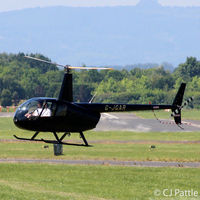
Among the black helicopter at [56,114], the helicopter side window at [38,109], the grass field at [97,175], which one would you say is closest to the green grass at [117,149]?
the grass field at [97,175]

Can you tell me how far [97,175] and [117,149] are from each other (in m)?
19.7

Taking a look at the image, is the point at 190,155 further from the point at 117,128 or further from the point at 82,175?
the point at 117,128

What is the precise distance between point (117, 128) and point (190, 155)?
1655 inches

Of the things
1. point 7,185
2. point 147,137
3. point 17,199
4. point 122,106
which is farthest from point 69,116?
point 147,137

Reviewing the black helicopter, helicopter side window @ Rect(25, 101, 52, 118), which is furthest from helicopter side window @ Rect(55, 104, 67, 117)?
helicopter side window @ Rect(25, 101, 52, 118)

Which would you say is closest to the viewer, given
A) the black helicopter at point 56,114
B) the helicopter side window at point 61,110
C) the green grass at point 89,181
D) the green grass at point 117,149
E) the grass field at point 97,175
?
the black helicopter at point 56,114

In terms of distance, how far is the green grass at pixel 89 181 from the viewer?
147 feet

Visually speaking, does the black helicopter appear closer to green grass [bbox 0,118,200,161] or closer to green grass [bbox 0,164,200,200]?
green grass [bbox 0,164,200,200]

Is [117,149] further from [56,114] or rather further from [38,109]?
[38,109]

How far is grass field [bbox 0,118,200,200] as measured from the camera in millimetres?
45188

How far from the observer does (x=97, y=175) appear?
176 feet

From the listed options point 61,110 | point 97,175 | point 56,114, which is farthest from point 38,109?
point 97,175

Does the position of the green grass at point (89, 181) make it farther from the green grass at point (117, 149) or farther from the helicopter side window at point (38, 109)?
the green grass at point (117, 149)

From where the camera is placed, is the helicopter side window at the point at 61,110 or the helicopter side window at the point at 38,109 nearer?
the helicopter side window at the point at 38,109
